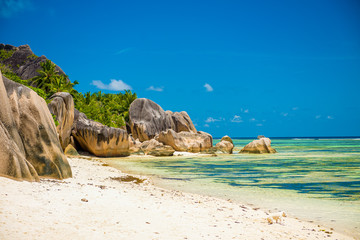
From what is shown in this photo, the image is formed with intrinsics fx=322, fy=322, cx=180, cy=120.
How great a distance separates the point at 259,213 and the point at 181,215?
233 centimetres

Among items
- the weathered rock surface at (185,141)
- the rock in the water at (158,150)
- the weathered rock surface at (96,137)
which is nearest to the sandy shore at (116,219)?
the weathered rock surface at (96,137)

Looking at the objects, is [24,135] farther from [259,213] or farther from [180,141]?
[180,141]

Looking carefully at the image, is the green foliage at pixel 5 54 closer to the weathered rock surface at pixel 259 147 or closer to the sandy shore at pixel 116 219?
the weathered rock surface at pixel 259 147

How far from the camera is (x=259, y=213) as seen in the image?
26.4 ft

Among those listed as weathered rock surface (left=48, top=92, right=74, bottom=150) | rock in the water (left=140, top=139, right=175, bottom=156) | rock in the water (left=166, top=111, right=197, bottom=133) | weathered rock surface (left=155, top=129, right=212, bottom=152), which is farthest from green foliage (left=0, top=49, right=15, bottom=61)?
weathered rock surface (left=48, top=92, right=74, bottom=150)

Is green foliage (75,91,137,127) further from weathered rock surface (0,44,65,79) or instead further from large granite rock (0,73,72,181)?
large granite rock (0,73,72,181)

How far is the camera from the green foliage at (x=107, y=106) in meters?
42.3

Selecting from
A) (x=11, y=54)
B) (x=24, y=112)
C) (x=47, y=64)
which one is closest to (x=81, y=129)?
(x=47, y=64)

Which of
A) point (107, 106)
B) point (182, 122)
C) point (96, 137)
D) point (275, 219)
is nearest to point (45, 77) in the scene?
point (107, 106)

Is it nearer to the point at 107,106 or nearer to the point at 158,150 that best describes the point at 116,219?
the point at 158,150

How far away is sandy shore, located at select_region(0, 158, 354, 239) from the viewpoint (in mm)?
5011

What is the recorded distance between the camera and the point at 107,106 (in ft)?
181

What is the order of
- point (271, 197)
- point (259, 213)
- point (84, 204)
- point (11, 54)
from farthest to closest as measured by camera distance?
point (11, 54) < point (271, 197) < point (259, 213) < point (84, 204)

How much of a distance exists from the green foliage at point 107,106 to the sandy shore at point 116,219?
1379 inches
